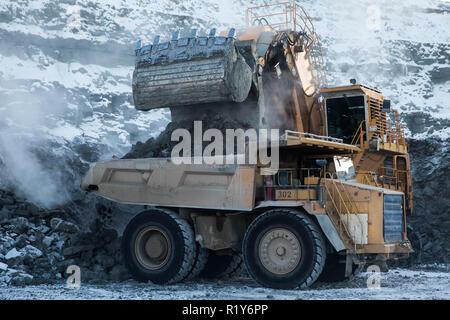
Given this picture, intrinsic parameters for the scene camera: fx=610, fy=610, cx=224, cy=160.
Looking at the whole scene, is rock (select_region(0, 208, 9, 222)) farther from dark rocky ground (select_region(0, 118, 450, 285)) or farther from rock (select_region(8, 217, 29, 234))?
rock (select_region(8, 217, 29, 234))

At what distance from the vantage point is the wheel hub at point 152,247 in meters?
9.13

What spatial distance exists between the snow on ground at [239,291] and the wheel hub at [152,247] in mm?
368

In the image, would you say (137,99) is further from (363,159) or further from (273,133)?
(363,159)

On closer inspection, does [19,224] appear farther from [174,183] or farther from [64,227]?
[174,183]

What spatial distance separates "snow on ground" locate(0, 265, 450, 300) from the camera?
7.30m

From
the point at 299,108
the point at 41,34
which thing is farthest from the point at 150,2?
the point at 299,108

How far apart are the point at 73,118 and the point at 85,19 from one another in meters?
9.83

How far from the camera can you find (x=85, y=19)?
32.7 metres

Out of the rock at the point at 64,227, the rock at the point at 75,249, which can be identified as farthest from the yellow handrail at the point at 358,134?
the rock at the point at 64,227

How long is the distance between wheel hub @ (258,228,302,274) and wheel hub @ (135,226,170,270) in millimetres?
1620

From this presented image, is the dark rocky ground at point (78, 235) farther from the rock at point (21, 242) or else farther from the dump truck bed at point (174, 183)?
the dump truck bed at point (174, 183)

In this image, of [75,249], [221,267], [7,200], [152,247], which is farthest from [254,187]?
[7,200]

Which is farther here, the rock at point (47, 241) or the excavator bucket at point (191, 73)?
the rock at point (47, 241)

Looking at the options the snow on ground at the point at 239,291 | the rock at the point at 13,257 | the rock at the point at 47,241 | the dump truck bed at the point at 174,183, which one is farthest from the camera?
the rock at the point at 47,241
